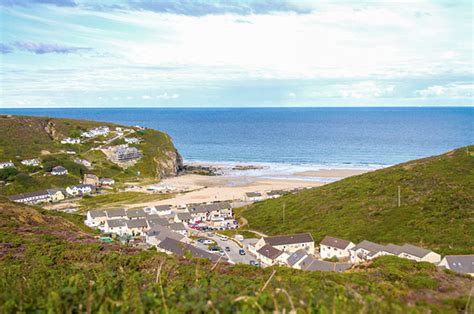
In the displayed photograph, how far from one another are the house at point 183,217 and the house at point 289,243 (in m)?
22.7

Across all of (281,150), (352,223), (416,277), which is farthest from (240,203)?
(281,150)

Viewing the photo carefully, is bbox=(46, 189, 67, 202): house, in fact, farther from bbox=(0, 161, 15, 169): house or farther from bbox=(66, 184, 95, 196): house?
bbox=(0, 161, 15, 169): house

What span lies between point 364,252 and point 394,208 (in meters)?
17.3

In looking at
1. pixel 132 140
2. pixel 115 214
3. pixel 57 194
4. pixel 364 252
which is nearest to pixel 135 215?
pixel 115 214

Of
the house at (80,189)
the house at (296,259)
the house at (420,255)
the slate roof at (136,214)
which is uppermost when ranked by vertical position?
the house at (420,255)

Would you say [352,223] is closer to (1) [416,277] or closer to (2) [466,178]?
(2) [466,178]

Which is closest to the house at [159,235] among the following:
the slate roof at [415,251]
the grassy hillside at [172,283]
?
the grassy hillside at [172,283]

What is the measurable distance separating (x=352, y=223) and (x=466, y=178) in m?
20.2

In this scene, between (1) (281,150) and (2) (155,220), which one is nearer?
(2) (155,220)

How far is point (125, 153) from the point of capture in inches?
4899

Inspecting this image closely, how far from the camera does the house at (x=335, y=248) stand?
45.0 meters

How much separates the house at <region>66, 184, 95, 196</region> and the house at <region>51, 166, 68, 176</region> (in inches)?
423

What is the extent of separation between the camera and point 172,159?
5167 inches

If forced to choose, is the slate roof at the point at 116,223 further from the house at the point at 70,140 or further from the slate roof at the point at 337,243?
the house at the point at 70,140
